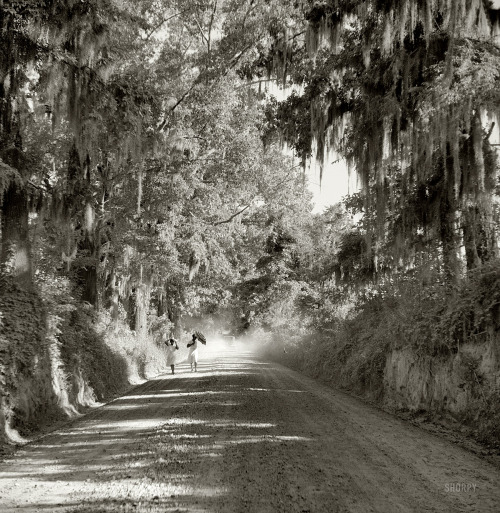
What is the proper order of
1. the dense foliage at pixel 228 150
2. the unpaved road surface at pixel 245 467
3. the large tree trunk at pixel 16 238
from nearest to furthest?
the unpaved road surface at pixel 245 467 < the dense foliage at pixel 228 150 < the large tree trunk at pixel 16 238

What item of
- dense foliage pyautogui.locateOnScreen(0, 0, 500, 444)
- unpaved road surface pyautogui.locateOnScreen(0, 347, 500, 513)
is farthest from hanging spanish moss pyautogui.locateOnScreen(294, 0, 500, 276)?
unpaved road surface pyautogui.locateOnScreen(0, 347, 500, 513)

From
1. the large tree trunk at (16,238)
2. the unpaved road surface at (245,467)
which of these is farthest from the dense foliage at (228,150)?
the unpaved road surface at (245,467)

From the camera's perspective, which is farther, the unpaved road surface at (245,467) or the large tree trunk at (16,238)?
the large tree trunk at (16,238)

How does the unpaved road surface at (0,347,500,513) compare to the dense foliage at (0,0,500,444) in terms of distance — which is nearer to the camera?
the unpaved road surface at (0,347,500,513)

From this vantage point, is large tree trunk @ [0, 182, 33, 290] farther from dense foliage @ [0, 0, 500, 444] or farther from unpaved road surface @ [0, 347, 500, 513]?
unpaved road surface @ [0, 347, 500, 513]

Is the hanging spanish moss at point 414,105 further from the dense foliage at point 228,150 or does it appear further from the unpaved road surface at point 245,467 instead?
the unpaved road surface at point 245,467

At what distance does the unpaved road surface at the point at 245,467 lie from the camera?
446cm

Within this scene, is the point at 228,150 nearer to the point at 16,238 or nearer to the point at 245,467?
the point at 16,238

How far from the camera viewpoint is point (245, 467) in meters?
5.48

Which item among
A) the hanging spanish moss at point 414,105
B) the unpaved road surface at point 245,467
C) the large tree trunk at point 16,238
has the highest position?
the hanging spanish moss at point 414,105

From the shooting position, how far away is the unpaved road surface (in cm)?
446

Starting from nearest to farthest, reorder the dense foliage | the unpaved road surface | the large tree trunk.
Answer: the unpaved road surface, the dense foliage, the large tree trunk

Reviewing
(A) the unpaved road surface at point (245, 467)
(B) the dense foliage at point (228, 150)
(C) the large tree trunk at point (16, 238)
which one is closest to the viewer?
(A) the unpaved road surface at point (245, 467)

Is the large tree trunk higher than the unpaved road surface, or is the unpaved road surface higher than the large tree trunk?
the large tree trunk
